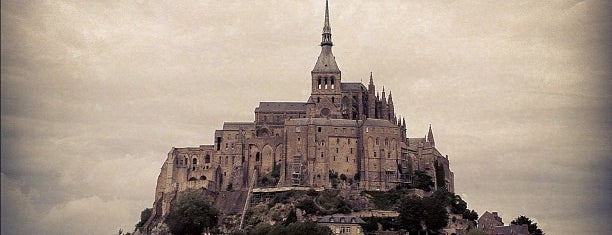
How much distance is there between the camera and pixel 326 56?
125188 millimetres

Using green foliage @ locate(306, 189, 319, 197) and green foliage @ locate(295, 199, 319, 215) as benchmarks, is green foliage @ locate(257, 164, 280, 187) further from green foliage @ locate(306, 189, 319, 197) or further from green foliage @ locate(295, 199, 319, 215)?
green foliage @ locate(295, 199, 319, 215)

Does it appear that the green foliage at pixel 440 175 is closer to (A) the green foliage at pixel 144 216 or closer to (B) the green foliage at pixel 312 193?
(B) the green foliage at pixel 312 193

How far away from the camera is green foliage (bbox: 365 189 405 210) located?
4377 inches

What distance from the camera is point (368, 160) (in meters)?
115

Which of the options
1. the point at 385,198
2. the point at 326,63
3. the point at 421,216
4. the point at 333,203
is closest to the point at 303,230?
the point at 421,216

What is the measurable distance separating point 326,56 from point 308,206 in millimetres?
24808

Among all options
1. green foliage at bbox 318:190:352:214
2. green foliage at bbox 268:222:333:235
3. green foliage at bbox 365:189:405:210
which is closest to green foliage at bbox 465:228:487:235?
green foliage at bbox 365:189:405:210

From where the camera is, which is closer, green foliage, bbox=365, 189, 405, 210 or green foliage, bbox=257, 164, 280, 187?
green foliage, bbox=365, 189, 405, 210

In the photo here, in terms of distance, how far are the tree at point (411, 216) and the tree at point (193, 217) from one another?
21196 mm

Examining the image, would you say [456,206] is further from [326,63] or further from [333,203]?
[326,63]

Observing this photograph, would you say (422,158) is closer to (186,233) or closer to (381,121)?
(381,121)

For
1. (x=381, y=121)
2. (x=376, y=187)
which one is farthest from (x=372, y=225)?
(x=381, y=121)

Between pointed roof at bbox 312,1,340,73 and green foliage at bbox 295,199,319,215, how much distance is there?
70.7 ft

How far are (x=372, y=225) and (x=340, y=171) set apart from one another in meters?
11.5
